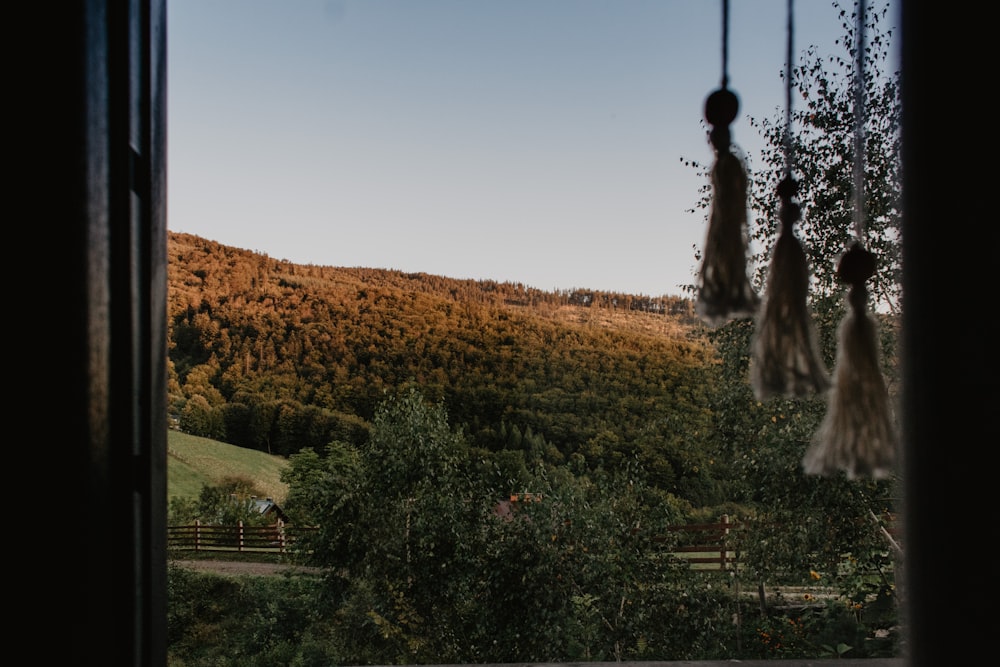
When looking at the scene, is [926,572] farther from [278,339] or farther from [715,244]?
[278,339]

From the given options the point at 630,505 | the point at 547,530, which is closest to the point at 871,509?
the point at 630,505

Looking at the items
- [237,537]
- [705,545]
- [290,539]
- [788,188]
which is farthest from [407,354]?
[788,188]

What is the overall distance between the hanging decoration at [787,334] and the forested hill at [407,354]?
7.96 feet

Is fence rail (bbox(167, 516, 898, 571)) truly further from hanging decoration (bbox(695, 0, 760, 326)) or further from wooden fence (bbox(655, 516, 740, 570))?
hanging decoration (bbox(695, 0, 760, 326))

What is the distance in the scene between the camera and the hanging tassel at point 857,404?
0.44 m

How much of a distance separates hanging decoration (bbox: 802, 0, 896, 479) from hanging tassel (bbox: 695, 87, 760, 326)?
65 mm

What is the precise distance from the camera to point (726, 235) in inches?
18.5

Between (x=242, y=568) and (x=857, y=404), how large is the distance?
2925mm

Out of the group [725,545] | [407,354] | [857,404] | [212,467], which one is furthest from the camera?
[407,354]

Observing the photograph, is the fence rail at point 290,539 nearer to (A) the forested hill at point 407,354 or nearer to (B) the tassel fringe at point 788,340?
(A) the forested hill at point 407,354

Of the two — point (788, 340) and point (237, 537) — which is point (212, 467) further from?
point (788, 340)

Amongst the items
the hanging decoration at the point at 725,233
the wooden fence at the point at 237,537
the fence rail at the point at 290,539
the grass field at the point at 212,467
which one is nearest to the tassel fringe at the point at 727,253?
the hanging decoration at the point at 725,233

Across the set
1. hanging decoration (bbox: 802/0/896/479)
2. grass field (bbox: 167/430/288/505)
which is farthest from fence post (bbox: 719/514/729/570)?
hanging decoration (bbox: 802/0/896/479)

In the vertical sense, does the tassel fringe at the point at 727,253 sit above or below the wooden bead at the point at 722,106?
below
